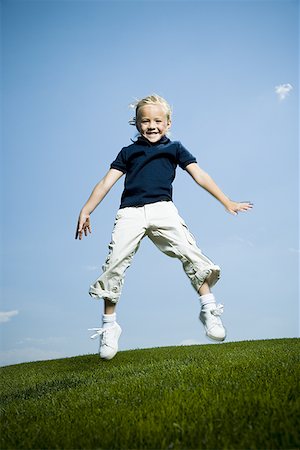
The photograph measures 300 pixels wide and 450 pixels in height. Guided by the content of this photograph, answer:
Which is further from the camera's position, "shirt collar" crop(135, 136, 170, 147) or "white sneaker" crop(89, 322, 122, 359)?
"shirt collar" crop(135, 136, 170, 147)

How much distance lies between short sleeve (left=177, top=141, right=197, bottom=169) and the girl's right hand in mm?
1138

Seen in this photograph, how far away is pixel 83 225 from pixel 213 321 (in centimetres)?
163

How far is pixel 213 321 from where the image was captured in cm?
466

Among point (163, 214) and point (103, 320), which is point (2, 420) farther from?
point (163, 214)

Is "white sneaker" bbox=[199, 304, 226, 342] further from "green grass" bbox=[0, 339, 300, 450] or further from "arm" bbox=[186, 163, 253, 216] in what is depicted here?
"arm" bbox=[186, 163, 253, 216]

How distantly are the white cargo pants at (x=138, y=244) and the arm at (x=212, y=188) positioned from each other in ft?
1.69

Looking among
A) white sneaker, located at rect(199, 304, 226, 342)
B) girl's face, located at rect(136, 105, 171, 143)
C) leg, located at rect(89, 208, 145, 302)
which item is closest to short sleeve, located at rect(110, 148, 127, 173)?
girl's face, located at rect(136, 105, 171, 143)

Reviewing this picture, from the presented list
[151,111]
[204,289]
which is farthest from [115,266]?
[151,111]

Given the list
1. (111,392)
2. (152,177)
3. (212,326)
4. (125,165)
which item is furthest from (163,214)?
(111,392)

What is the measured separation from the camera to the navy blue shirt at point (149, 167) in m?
4.93

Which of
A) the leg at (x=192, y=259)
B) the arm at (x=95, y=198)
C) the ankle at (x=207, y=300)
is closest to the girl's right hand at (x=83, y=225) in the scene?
the arm at (x=95, y=198)

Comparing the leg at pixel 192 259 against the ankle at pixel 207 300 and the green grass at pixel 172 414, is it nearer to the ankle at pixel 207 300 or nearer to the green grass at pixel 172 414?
the ankle at pixel 207 300

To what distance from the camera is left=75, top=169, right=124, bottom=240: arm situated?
5.04 metres

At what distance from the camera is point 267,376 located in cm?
454
